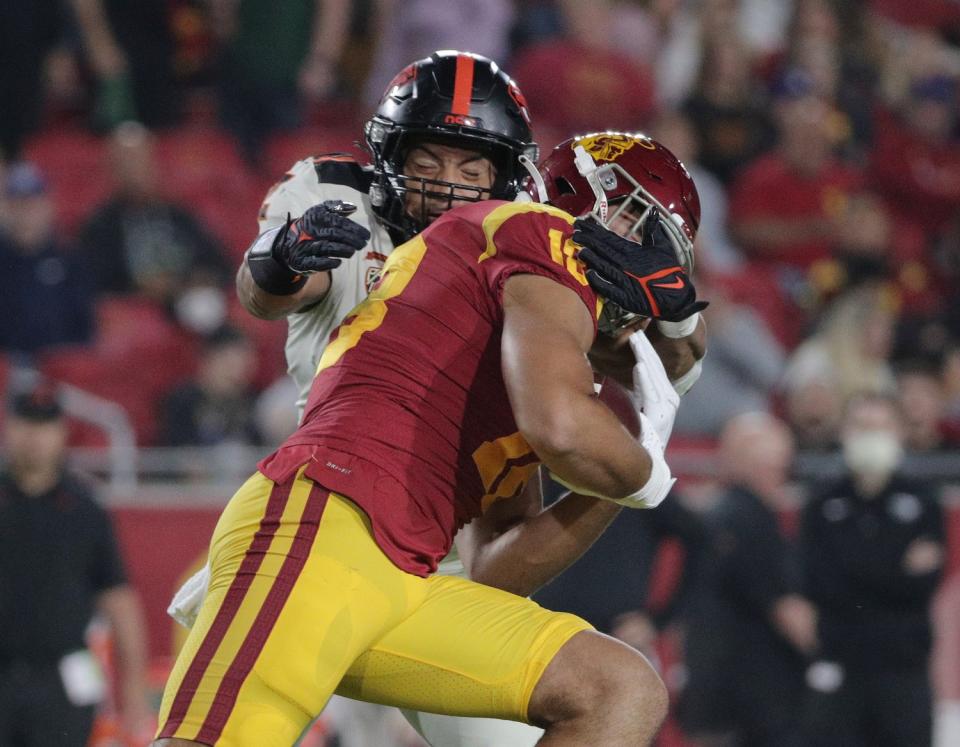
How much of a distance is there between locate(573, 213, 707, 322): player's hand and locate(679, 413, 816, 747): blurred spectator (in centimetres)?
373

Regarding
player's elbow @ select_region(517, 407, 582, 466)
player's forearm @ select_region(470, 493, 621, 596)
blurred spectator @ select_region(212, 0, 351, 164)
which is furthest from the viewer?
blurred spectator @ select_region(212, 0, 351, 164)

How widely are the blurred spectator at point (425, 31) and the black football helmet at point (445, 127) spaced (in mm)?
5315

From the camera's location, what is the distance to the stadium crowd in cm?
695

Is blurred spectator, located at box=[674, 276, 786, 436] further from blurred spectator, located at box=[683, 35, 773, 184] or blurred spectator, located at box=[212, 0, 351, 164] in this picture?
blurred spectator, located at box=[212, 0, 351, 164]

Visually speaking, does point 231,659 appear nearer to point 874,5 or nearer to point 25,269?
point 25,269

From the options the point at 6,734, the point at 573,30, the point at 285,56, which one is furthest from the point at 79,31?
the point at 6,734

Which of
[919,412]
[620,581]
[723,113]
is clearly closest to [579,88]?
[723,113]

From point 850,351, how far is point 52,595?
425cm

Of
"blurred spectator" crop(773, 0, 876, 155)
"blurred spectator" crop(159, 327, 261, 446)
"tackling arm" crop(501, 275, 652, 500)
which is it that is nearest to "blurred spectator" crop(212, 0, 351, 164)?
"blurred spectator" crop(159, 327, 261, 446)

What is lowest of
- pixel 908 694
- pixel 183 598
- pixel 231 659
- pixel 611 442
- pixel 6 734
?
pixel 908 694

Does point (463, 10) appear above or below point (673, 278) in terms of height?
below

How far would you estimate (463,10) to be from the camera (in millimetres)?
9352

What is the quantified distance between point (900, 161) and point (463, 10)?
290 cm

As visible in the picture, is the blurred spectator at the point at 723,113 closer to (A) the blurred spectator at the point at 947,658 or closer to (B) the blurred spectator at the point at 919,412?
(B) the blurred spectator at the point at 919,412
